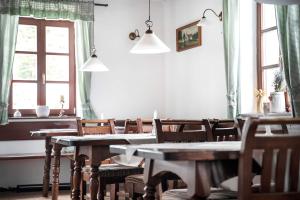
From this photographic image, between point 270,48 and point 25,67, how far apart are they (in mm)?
3496

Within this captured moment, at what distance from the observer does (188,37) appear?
717 centimetres

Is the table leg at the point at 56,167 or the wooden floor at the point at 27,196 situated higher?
the table leg at the point at 56,167

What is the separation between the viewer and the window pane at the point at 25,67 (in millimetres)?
7020

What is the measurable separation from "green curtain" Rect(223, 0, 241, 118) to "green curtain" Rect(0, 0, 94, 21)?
222 cm

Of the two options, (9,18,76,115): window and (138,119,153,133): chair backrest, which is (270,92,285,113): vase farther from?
(9,18,76,115): window

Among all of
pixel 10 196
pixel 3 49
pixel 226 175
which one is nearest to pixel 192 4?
pixel 3 49

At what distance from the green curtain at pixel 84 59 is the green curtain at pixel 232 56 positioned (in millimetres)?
2163

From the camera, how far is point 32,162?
6949mm

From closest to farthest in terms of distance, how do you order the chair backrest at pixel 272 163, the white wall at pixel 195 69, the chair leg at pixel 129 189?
the chair backrest at pixel 272 163, the chair leg at pixel 129 189, the white wall at pixel 195 69

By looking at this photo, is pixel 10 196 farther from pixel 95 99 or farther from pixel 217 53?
pixel 217 53

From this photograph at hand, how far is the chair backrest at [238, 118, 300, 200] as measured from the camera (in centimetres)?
212

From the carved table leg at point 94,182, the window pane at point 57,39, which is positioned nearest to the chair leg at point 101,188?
the carved table leg at point 94,182

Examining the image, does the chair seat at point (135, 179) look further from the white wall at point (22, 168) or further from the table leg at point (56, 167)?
the white wall at point (22, 168)

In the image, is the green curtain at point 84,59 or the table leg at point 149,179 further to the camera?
the green curtain at point 84,59
